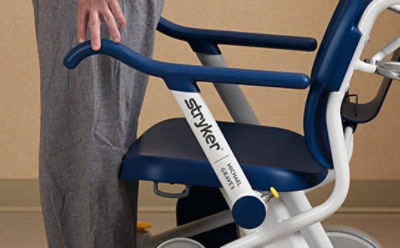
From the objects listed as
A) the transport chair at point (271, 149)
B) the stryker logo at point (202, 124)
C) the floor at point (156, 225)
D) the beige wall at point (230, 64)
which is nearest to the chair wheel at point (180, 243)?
the transport chair at point (271, 149)

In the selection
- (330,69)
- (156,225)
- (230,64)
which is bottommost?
(156,225)

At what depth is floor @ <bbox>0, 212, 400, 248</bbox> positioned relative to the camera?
2.60 m

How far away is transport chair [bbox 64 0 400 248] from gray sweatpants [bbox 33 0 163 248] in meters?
0.06

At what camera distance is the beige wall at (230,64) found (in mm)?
2793

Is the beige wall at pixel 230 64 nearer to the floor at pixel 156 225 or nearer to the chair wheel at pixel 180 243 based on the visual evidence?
the floor at pixel 156 225

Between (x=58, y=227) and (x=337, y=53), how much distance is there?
0.68 metres

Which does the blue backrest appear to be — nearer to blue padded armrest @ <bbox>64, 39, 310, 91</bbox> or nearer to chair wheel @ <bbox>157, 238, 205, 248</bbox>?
blue padded armrest @ <bbox>64, 39, 310, 91</bbox>

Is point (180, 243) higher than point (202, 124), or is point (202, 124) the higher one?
point (202, 124)

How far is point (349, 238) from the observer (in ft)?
5.63

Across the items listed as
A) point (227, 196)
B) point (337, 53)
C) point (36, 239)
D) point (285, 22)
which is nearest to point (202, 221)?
point (227, 196)

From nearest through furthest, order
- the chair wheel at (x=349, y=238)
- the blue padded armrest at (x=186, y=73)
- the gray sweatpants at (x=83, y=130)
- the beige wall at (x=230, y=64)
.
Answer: the blue padded armrest at (x=186, y=73), the gray sweatpants at (x=83, y=130), the chair wheel at (x=349, y=238), the beige wall at (x=230, y=64)

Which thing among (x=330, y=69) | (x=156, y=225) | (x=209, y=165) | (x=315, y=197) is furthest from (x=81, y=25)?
(x=315, y=197)

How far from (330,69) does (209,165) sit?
298 millimetres

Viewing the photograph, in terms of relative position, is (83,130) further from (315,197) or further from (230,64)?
(315,197)
